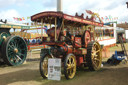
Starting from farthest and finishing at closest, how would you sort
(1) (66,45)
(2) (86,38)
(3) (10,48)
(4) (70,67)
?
(3) (10,48) < (2) (86,38) < (1) (66,45) < (4) (70,67)

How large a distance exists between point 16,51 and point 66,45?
13.1 ft

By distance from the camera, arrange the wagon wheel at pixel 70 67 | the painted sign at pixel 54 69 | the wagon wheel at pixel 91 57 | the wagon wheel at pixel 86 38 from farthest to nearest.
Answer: the wagon wheel at pixel 86 38
the wagon wheel at pixel 91 57
the wagon wheel at pixel 70 67
the painted sign at pixel 54 69

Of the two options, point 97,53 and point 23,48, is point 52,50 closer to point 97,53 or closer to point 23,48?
point 97,53

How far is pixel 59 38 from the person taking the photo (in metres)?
5.35

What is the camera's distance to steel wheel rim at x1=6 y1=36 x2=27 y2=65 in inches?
318

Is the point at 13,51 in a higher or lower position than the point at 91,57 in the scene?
higher

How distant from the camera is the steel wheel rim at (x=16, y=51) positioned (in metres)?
8.07

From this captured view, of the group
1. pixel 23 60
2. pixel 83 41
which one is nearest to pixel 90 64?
pixel 83 41

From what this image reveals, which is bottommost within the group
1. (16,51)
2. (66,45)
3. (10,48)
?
(16,51)

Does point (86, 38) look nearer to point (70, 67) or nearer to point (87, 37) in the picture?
point (87, 37)

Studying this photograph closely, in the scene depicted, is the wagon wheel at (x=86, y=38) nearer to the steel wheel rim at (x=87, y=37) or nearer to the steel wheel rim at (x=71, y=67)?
the steel wheel rim at (x=87, y=37)

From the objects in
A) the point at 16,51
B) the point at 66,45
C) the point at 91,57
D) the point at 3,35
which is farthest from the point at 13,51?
the point at 91,57

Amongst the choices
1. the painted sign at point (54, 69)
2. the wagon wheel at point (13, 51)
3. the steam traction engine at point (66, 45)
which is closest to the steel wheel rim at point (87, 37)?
the steam traction engine at point (66, 45)

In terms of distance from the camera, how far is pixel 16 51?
8.21 meters
